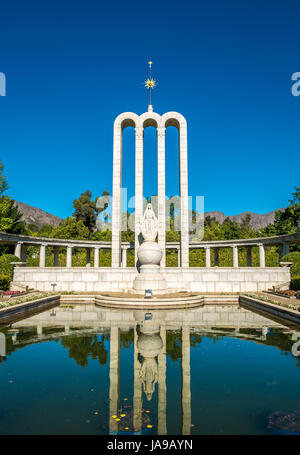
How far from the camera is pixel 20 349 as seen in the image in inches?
318

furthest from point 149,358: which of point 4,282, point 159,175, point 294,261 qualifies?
point 159,175

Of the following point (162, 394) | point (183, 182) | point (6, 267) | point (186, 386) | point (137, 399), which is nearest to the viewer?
point (137, 399)

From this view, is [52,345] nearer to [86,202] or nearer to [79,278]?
[79,278]

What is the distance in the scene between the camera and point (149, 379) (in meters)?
5.91

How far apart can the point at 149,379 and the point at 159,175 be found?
2766cm

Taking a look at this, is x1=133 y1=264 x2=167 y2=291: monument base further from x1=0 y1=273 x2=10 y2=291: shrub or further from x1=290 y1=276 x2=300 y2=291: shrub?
x1=0 y1=273 x2=10 y2=291: shrub

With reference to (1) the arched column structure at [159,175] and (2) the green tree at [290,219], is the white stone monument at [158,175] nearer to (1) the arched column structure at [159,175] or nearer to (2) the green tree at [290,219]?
(1) the arched column structure at [159,175]

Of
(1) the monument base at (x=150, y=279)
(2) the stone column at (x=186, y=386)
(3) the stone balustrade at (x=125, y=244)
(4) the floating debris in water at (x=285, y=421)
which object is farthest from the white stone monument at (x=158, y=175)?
(4) the floating debris in water at (x=285, y=421)

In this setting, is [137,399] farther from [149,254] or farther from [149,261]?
[149,261]

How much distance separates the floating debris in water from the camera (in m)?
4.15

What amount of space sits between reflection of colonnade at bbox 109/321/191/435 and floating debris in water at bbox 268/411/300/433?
1222 millimetres

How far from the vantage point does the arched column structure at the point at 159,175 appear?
3147 cm
